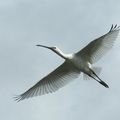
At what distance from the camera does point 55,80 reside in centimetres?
17888

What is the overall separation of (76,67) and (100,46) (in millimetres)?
1653

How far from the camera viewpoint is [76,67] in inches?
6973

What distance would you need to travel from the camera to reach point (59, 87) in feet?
586

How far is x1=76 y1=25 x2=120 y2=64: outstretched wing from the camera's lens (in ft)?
582

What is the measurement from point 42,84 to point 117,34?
15.8ft

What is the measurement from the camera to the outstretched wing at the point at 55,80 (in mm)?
178500

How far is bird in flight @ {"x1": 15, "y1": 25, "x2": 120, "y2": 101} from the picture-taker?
177 m

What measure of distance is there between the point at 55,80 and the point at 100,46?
3057mm

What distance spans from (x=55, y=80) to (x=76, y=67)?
2.14m

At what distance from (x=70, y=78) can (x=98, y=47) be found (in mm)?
2295

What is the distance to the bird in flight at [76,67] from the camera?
17700 centimetres

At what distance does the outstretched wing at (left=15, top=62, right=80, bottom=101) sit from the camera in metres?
178

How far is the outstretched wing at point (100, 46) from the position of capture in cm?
17725

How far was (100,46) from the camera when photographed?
177625 mm
